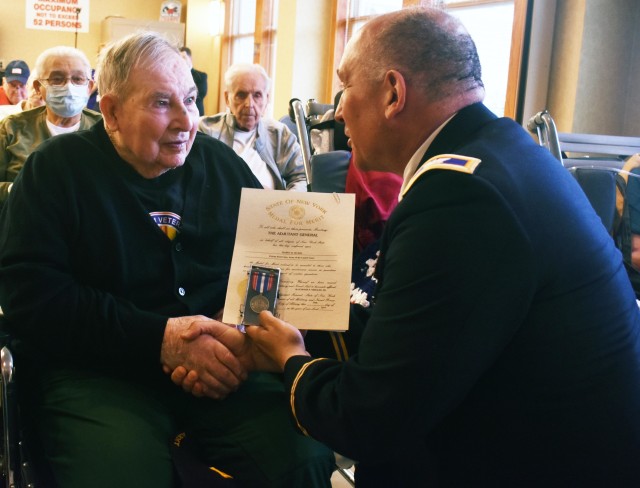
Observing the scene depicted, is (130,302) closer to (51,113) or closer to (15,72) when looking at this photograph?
(51,113)

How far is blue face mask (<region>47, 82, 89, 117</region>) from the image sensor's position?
9.91 ft

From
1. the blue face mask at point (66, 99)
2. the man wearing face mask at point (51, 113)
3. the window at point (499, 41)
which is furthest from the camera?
the window at point (499, 41)

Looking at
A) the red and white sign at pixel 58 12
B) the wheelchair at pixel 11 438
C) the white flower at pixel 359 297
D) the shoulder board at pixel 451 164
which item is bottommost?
the wheelchair at pixel 11 438

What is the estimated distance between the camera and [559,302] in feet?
3.27

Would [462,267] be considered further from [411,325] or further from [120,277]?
[120,277]

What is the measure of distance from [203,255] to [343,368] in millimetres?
671

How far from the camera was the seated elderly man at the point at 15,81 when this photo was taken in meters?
6.36

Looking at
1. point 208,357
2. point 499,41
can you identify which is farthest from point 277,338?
point 499,41

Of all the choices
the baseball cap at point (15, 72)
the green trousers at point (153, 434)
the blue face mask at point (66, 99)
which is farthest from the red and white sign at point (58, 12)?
the green trousers at point (153, 434)

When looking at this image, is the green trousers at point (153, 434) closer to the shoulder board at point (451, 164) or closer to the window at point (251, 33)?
the shoulder board at point (451, 164)

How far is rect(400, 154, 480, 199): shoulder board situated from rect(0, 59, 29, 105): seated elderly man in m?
6.24

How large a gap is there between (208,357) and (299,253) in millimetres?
294

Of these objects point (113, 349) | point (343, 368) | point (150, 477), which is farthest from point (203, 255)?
point (343, 368)

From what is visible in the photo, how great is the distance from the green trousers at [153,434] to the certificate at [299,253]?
23cm
